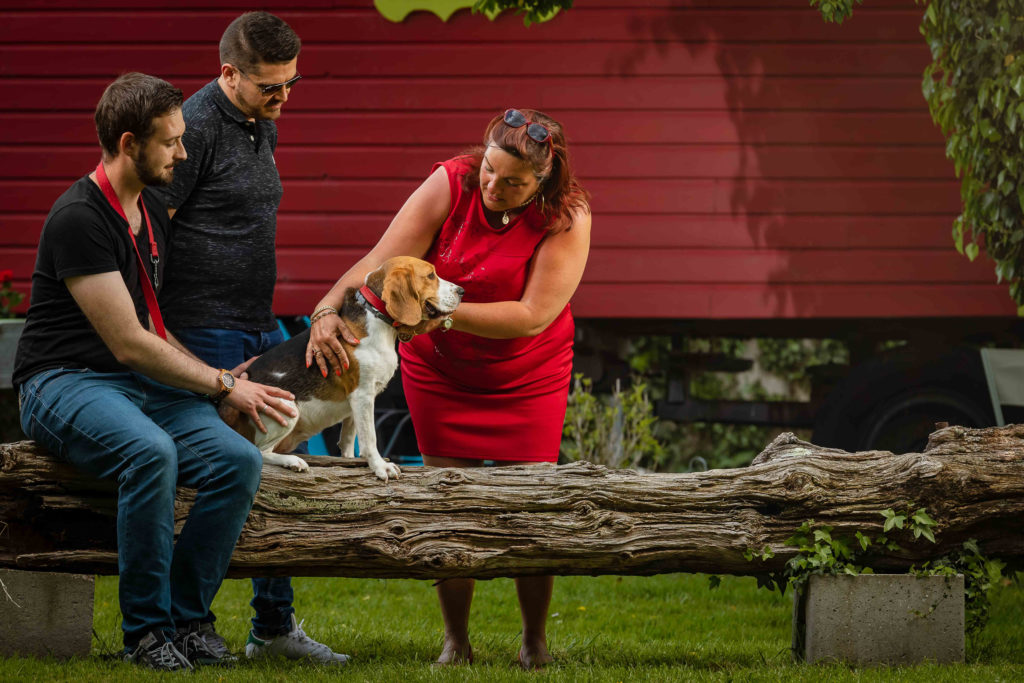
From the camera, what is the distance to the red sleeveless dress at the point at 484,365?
3984mm

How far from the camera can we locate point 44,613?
3.88 metres

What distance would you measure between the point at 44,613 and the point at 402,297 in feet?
5.93

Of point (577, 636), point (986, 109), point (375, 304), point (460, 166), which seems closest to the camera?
point (375, 304)

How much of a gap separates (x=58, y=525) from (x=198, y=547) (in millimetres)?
715

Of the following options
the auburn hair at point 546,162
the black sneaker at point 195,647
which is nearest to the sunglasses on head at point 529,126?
the auburn hair at point 546,162

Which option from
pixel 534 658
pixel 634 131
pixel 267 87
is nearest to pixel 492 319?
pixel 267 87

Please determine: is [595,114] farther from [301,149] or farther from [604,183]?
[301,149]

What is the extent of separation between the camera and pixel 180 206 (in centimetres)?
399

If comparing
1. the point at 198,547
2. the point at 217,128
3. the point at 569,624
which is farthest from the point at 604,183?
the point at 198,547

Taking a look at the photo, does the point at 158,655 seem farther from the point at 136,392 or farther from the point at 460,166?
the point at 460,166

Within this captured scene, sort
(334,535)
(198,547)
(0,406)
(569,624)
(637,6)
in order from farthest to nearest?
(0,406) → (637,6) → (569,624) → (334,535) → (198,547)

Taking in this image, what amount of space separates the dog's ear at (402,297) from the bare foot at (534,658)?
1.42 meters

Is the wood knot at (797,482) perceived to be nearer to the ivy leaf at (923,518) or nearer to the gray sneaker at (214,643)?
the ivy leaf at (923,518)

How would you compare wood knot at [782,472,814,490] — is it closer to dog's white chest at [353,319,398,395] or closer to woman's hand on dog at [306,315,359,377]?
dog's white chest at [353,319,398,395]
